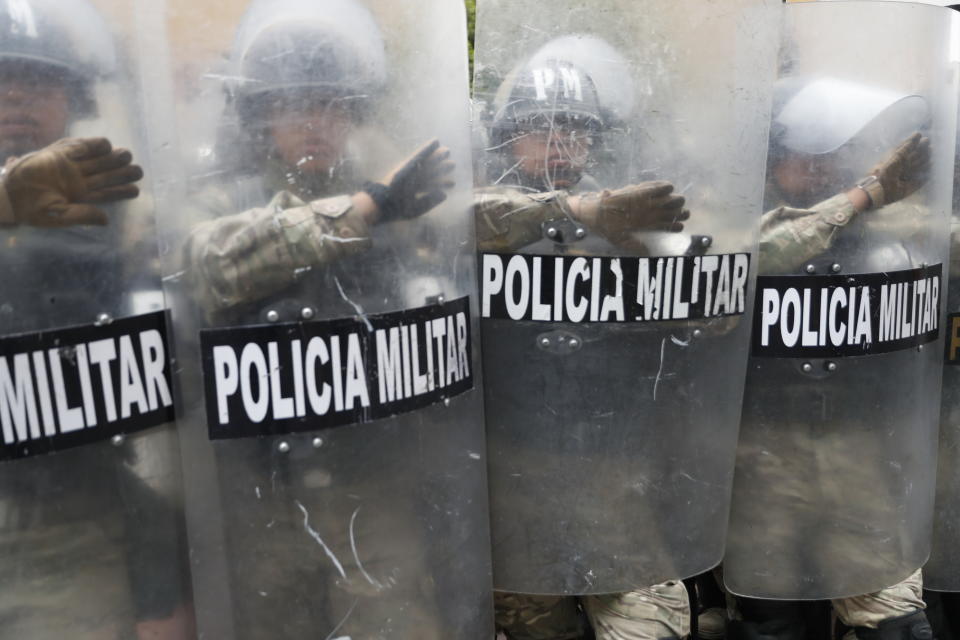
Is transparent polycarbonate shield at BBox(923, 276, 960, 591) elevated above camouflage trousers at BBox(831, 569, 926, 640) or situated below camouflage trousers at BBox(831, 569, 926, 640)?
above

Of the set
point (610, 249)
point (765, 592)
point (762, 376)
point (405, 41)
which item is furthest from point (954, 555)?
point (405, 41)

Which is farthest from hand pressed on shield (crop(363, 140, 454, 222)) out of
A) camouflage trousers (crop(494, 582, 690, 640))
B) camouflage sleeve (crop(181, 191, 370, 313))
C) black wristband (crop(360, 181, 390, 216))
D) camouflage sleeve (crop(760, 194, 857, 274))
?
camouflage trousers (crop(494, 582, 690, 640))

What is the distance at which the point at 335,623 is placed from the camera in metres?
1.50

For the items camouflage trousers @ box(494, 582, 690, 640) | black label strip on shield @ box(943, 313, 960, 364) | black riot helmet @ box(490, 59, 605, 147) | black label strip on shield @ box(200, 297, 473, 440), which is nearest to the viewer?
black label strip on shield @ box(200, 297, 473, 440)

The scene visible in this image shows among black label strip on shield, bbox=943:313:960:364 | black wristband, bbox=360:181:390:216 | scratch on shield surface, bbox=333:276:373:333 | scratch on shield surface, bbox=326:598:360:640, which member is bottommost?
scratch on shield surface, bbox=326:598:360:640

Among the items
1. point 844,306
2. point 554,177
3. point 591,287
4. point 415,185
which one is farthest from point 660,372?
point 415,185

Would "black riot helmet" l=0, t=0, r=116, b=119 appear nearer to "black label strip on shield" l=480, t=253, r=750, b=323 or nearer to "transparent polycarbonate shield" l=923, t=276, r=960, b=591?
"black label strip on shield" l=480, t=253, r=750, b=323

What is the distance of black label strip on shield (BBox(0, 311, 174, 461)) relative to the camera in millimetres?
1319

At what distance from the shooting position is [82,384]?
4.49 feet

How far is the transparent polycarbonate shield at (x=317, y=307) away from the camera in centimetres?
139

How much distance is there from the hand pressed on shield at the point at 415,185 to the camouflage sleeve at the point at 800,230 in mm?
847

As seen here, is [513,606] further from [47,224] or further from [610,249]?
[47,224]

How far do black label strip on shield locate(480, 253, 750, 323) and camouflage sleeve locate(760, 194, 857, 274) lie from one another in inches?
12.1

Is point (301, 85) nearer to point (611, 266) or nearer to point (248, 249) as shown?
point (248, 249)
